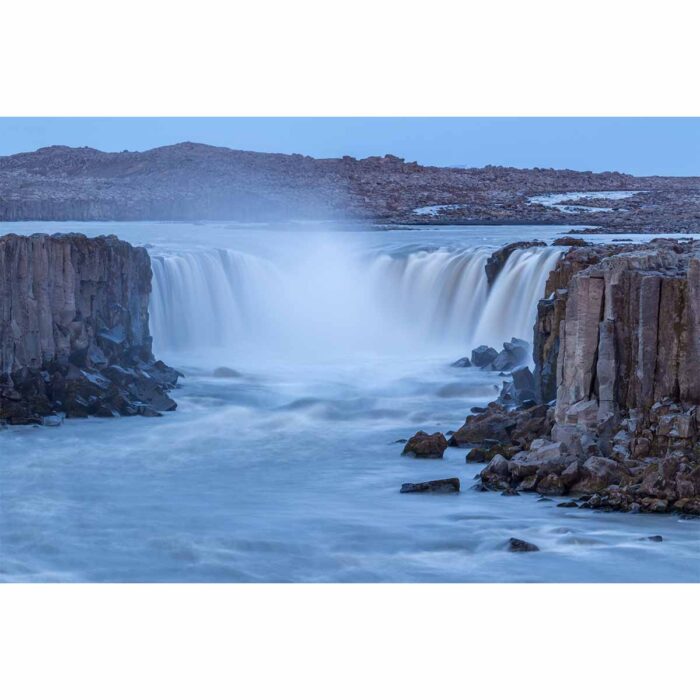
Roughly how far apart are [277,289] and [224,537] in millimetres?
15655

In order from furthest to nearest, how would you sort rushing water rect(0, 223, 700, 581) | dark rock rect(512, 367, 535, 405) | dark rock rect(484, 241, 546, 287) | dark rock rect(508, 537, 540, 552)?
dark rock rect(484, 241, 546, 287) < dark rock rect(512, 367, 535, 405) < dark rock rect(508, 537, 540, 552) < rushing water rect(0, 223, 700, 581)

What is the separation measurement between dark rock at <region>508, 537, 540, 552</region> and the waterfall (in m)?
11.0

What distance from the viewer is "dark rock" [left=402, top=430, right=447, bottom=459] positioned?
47.8 ft

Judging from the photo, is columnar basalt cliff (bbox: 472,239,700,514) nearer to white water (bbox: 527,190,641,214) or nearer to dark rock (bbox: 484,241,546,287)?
dark rock (bbox: 484,241,546,287)

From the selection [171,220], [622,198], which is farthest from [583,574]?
[622,198]

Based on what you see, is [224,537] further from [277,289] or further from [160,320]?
[277,289]

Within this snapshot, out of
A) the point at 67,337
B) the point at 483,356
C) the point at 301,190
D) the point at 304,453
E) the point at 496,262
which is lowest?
the point at 304,453

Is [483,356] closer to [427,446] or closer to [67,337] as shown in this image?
[427,446]

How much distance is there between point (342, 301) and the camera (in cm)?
2670

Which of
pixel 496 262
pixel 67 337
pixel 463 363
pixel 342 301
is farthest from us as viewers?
pixel 342 301

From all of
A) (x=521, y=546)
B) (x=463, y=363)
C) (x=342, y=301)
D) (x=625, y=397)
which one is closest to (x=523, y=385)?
(x=625, y=397)

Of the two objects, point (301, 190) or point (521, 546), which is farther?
point (301, 190)

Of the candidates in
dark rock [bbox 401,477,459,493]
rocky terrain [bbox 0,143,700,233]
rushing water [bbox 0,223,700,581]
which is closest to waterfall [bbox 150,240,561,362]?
rushing water [bbox 0,223,700,581]

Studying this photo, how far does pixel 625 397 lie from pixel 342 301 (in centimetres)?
1412
